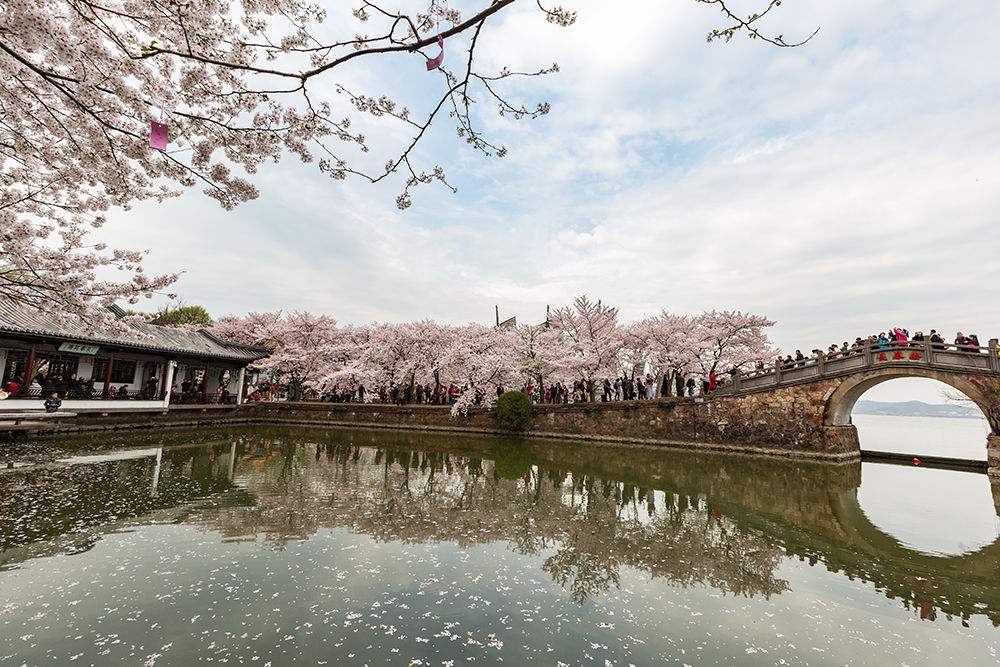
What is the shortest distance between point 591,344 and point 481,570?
2237cm

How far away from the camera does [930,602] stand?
19.0ft

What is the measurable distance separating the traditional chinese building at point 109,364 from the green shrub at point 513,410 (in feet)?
57.7

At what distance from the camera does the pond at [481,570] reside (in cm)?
451

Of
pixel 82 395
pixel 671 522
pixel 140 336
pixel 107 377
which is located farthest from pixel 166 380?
pixel 671 522

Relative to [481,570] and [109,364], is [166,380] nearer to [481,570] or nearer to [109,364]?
[109,364]

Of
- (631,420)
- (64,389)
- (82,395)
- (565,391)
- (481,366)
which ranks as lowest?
(631,420)

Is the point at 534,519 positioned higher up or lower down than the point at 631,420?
lower down

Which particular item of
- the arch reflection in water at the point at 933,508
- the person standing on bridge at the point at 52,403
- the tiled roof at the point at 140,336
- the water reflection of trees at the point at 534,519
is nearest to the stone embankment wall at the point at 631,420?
the person standing on bridge at the point at 52,403

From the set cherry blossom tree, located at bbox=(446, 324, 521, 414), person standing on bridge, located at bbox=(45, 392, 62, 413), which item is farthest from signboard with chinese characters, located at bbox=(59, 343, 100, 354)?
cherry blossom tree, located at bbox=(446, 324, 521, 414)

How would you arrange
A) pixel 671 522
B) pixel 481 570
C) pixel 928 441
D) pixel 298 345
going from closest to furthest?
pixel 481 570
pixel 671 522
pixel 928 441
pixel 298 345

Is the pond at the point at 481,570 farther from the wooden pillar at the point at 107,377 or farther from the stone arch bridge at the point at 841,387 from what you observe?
the wooden pillar at the point at 107,377

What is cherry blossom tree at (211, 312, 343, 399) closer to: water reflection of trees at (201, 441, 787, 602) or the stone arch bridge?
water reflection of trees at (201, 441, 787, 602)

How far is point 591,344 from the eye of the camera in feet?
91.1

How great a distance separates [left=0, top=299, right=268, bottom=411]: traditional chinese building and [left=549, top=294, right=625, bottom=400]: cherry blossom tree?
871 inches
